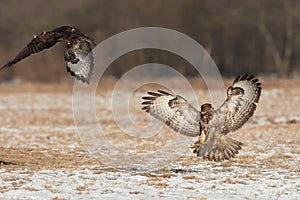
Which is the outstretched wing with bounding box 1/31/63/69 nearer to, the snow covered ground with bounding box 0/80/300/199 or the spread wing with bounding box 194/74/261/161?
the snow covered ground with bounding box 0/80/300/199

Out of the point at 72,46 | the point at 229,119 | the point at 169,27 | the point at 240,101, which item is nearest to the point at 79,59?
the point at 72,46

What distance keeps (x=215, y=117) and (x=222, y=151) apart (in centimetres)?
58

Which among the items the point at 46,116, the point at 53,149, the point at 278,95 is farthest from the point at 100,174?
the point at 278,95

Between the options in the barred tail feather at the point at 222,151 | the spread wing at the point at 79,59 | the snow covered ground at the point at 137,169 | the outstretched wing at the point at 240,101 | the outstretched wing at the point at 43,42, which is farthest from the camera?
the spread wing at the point at 79,59

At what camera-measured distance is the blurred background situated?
44.4 meters

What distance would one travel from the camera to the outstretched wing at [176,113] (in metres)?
9.41

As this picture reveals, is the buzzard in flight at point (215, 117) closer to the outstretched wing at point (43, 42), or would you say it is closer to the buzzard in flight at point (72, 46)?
the buzzard in flight at point (72, 46)

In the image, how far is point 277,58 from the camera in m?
42.5

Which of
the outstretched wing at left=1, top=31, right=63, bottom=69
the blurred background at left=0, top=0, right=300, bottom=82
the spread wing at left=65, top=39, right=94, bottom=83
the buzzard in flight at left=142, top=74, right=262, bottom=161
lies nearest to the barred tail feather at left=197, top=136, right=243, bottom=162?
the buzzard in flight at left=142, top=74, right=262, bottom=161

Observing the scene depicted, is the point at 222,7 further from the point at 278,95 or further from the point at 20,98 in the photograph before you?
the point at 20,98

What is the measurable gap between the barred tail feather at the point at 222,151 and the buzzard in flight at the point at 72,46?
10.2 feet

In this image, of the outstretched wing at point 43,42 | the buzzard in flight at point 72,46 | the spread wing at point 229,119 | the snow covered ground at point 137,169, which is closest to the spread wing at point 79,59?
the buzzard in flight at point 72,46

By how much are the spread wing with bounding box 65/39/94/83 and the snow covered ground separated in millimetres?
1784

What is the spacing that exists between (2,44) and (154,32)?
695 inches
